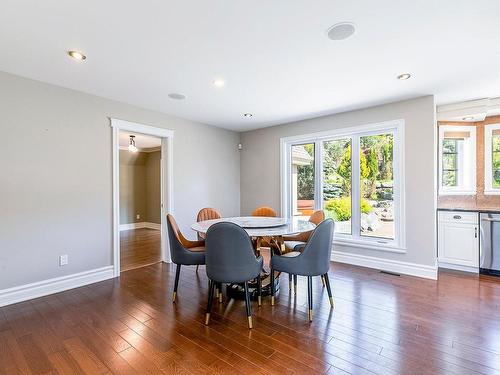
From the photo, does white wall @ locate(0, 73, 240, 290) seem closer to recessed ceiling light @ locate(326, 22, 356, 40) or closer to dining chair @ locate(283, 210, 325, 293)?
dining chair @ locate(283, 210, 325, 293)

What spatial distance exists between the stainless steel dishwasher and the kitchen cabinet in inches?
2.7

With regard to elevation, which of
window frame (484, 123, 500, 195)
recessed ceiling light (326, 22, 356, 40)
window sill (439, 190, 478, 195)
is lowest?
window sill (439, 190, 478, 195)

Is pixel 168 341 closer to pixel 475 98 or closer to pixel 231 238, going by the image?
pixel 231 238

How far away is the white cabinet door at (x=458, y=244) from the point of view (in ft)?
12.1

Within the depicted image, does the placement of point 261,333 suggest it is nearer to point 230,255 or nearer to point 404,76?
point 230,255

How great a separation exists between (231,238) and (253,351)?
2.87 ft

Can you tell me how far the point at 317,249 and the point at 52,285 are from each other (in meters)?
3.16

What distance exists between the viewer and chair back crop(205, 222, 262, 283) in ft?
7.25

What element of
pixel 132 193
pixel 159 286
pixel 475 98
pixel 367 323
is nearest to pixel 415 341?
pixel 367 323

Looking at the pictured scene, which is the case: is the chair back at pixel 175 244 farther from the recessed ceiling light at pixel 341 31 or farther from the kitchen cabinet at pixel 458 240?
the kitchen cabinet at pixel 458 240

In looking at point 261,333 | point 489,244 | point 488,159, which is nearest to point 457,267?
point 489,244

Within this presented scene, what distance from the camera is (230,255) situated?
224 centimetres

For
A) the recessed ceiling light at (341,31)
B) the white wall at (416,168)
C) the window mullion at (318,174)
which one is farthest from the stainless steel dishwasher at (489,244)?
the recessed ceiling light at (341,31)

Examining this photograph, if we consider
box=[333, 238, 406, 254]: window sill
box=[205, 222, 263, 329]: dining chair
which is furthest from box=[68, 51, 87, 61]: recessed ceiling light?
box=[333, 238, 406, 254]: window sill
